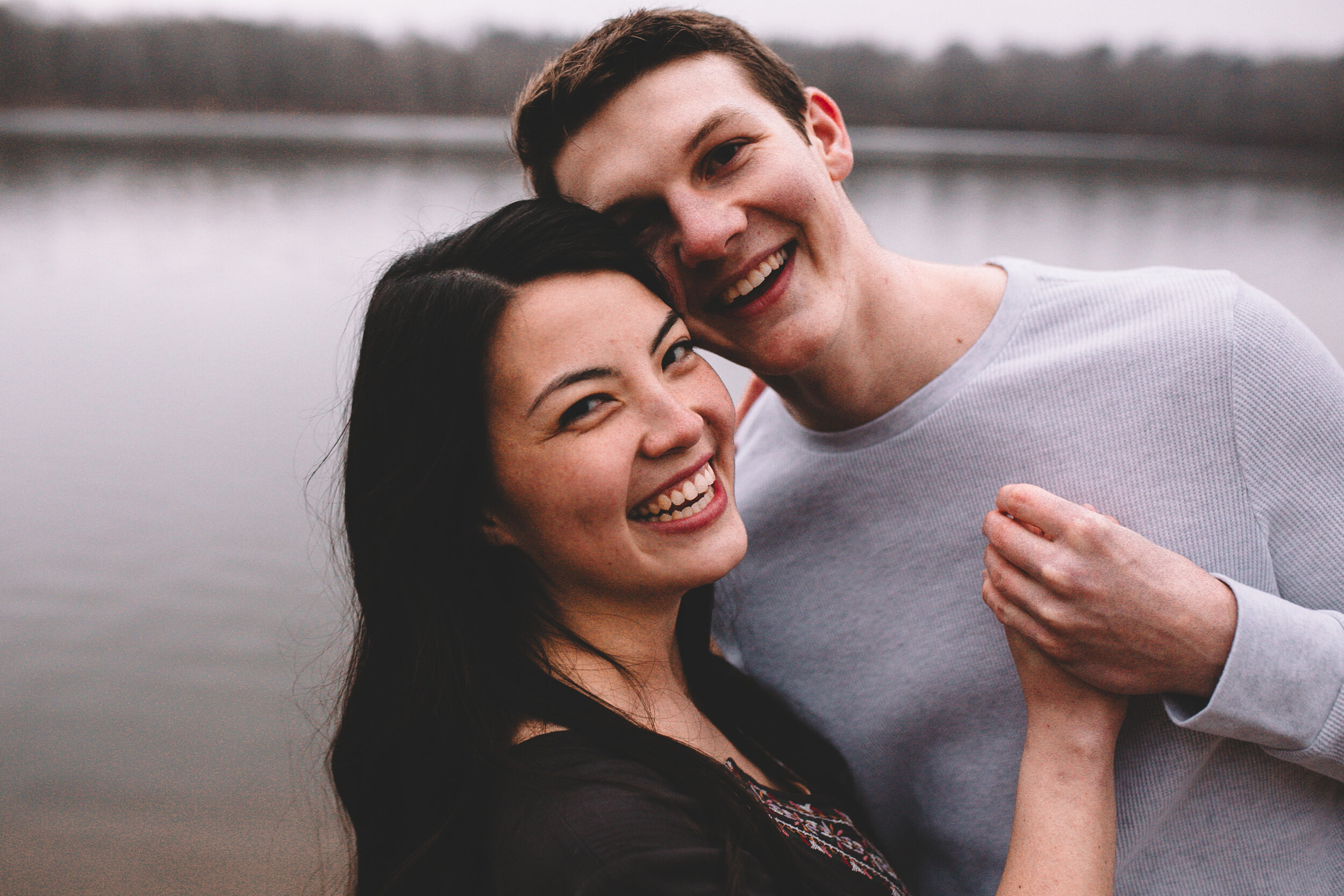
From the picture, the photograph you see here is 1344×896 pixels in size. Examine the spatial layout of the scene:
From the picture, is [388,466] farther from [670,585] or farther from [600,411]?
[670,585]

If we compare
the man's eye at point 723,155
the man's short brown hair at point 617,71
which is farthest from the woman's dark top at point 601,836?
the man's short brown hair at point 617,71

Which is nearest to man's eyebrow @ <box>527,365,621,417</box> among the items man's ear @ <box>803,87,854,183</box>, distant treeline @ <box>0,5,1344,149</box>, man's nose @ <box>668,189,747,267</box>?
man's nose @ <box>668,189,747,267</box>

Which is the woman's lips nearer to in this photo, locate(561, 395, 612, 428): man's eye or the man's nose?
locate(561, 395, 612, 428): man's eye

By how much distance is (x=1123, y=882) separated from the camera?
63.7 inches

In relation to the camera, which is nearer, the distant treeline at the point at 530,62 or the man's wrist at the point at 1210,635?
the man's wrist at the point at 1210,635

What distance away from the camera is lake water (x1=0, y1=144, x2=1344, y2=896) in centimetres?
381

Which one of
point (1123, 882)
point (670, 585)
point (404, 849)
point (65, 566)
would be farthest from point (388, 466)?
point (65, 566)

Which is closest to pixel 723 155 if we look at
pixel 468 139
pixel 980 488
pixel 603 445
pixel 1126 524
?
pixel 603 445

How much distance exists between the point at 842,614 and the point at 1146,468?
67 cm

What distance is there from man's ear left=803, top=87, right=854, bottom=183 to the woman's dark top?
1.46 metres

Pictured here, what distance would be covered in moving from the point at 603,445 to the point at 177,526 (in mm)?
6351

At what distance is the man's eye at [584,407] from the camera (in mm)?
1491

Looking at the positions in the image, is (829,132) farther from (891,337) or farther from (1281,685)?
(1281,685)

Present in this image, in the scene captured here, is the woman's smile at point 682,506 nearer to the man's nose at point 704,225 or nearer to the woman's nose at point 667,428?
the woman's nose at point 667,428
